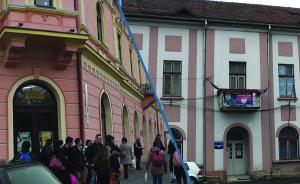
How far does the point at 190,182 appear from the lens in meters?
2.52

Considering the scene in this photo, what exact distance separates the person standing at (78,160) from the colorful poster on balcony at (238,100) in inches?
102

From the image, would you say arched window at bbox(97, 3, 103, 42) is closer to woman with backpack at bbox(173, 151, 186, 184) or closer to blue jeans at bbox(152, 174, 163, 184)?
blue jeans at bbox(152, 174, 163, 184)

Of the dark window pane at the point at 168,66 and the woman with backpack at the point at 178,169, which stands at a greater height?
the dark window pane at the point at 168,66

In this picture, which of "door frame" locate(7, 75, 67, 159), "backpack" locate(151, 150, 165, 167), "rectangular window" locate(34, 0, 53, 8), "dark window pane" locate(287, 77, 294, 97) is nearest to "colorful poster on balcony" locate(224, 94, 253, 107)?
"dark window pane" locate(287, 77, 294, 97)

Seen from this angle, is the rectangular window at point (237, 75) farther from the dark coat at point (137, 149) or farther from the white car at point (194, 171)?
the dark coat at point (137, 149)

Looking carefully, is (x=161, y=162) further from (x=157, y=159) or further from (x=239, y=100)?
(x=239, y=100)

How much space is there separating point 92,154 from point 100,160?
72 cm

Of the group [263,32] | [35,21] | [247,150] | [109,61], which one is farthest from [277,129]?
[35,21]

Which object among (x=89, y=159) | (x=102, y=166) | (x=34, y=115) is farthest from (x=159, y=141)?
(x=34, y=115)

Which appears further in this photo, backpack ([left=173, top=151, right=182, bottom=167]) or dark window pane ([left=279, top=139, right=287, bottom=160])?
backpack ([left=173, top=151, right=182, bottom=167])

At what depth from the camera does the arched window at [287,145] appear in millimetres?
2508

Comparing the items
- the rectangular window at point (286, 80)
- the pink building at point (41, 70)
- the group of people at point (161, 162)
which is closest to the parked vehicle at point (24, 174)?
the group of people at point (161, 162)

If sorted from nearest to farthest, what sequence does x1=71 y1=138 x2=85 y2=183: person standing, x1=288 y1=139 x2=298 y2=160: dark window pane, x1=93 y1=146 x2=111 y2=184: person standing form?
x1=288 y1=139 x2=298 y2=160: dark window pane, x1=93 y1=146 x2=111 y2=184: person standing, x1=71 y1=138 x2=85 y2=183: person standing

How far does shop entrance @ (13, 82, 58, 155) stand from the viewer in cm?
712
